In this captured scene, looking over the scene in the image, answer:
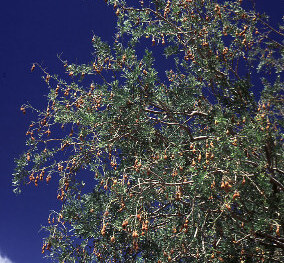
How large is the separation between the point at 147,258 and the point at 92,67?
17.0 ft

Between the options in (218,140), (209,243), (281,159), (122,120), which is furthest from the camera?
(122,120)

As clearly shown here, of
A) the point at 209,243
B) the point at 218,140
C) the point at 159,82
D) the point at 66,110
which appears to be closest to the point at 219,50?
the point at 159,82

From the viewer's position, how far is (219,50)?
9.19 meters

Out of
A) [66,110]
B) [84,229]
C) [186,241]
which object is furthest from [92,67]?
[186,241]

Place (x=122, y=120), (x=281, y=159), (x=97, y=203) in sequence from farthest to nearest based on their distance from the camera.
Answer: (x=97, y=203)
(x=122, y=120)
(x=281, y=159)

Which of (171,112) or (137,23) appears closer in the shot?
(171,112)

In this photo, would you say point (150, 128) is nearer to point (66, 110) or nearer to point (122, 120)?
point (122, 120)

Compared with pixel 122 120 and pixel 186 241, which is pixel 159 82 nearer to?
pixel 122 120

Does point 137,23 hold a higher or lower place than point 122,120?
higher

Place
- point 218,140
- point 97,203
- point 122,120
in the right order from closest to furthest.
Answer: point 218,140, point 122,120, point 97,203

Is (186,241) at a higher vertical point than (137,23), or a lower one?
Answer: lower

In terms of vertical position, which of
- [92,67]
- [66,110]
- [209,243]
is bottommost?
[209,243]

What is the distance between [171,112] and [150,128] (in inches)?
34.5

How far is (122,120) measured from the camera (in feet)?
28.6
